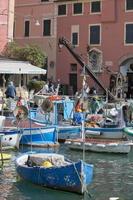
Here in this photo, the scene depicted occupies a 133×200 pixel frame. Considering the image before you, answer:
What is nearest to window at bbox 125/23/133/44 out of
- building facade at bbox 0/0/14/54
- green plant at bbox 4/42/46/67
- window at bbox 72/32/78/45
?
window at bbox 72/32/78/45

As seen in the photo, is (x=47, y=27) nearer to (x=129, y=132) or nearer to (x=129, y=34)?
(x=129, y=34)

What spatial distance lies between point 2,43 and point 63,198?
29.0 m

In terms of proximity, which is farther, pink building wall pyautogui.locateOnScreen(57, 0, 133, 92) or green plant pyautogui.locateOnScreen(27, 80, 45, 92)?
pink building wall pyautogui.locateOnScreen(57, 0, 133, 92)

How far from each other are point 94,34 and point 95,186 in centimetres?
3386

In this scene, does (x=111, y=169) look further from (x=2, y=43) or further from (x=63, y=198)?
(x=2, y=43)

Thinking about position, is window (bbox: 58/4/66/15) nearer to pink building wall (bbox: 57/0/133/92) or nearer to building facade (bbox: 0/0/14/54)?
pink building wall (bbox: 57/0/133/92)

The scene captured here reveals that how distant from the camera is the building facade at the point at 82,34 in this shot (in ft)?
156

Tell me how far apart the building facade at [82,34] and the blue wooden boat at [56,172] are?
31227 mm

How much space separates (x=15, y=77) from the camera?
1629 inches

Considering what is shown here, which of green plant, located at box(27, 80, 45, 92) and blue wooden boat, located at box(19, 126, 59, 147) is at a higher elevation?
green plant, located at box(27, 80, 45, 92)

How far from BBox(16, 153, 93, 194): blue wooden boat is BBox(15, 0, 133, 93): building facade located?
102 feet

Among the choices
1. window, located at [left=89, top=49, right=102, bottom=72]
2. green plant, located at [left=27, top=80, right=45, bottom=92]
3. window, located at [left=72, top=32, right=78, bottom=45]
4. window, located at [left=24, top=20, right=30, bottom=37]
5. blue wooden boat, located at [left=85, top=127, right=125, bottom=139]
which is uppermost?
window, located at [left=24, top=20, right=30, bottom=37]

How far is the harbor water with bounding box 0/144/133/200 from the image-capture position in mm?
14961

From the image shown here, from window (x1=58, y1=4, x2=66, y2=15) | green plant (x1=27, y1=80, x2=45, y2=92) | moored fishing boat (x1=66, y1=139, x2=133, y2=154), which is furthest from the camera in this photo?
window (x1=58, y1=4, x2=66, y2=15)
